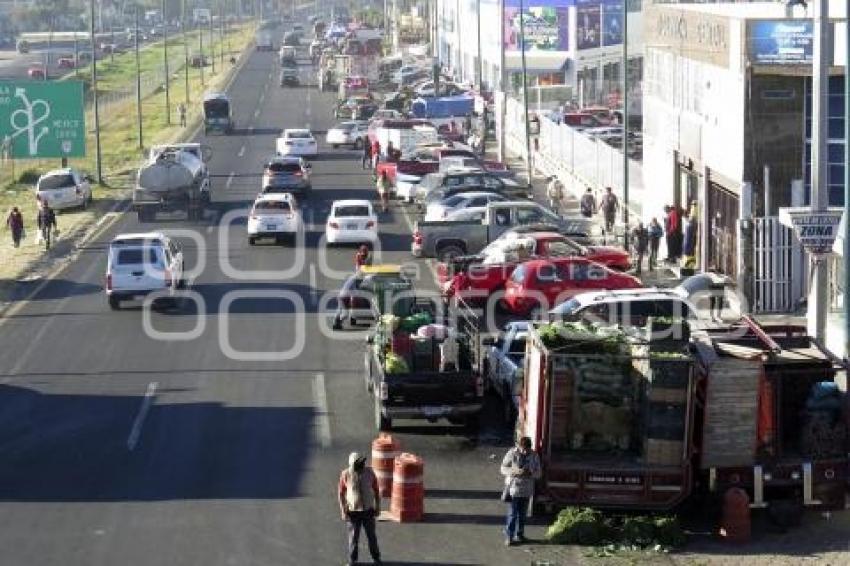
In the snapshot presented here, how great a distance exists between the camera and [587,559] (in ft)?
69.0

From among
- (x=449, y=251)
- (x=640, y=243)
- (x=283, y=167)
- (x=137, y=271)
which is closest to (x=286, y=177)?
(x=283, y=167)

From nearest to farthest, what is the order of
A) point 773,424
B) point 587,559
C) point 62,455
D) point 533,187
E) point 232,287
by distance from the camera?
point 587,559 → point 773,424 → point 62,455 → point 232,287 → point 533,187

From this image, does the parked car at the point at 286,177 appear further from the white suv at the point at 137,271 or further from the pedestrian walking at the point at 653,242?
the white suv at the point at 137,271

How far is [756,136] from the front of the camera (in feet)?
123

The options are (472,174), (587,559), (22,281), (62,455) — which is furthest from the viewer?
(472,174)

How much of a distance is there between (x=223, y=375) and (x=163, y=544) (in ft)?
35.9

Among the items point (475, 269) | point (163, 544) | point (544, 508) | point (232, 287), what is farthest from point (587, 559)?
point (232, 287)

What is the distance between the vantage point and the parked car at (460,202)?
167 feet

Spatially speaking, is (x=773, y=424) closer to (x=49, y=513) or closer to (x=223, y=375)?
→ (x=49, y=513)

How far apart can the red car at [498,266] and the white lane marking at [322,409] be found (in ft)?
24.7

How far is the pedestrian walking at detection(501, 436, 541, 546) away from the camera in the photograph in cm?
2134

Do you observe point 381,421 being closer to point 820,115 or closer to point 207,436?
point 207,436

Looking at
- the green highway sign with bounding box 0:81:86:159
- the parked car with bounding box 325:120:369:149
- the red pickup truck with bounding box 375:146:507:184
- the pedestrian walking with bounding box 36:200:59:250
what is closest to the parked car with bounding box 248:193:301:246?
the pedestrian walking with bounding box 36:200:59:250

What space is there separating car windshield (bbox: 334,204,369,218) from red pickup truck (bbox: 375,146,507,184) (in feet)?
35.3
